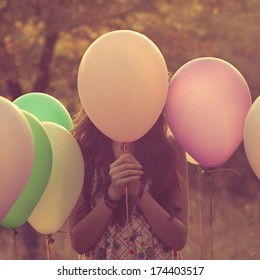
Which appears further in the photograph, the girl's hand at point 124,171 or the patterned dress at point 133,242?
the patterned dress at point 133,242

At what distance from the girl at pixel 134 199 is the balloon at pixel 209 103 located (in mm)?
142

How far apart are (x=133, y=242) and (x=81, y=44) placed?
2.99 metres

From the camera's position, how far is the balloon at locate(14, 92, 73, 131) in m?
2.47

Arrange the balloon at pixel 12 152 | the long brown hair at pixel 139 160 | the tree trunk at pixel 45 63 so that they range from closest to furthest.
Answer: the balloon at pixel 12 152, the long brown hair at pixel 139 160, the tree trunk at pixel 45 63

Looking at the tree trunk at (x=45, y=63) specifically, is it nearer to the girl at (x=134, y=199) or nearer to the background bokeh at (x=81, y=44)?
the background bokeh at (x=81, y=44)

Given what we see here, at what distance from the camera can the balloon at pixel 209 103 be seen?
2.19 metres

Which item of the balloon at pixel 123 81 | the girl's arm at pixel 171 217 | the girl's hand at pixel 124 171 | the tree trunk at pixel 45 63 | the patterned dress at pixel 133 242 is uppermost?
the balloon at pixel 123 81

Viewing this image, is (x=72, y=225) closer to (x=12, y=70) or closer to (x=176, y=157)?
(x=176, y=157)

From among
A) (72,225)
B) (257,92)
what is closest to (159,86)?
(72,225)

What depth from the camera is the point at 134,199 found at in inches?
89.4

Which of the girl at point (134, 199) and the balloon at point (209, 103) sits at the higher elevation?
A: the balloon at point (209, 103)

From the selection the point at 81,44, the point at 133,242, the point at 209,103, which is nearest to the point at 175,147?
the point at 209,103

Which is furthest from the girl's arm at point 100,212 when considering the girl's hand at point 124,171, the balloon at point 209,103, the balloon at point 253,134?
the balloon at point 253,134

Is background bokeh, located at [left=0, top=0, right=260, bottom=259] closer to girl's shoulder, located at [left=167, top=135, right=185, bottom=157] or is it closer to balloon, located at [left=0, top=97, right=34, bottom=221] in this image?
girl's shoulder, located at [left=167, top=135, right=185, bottom=157]
